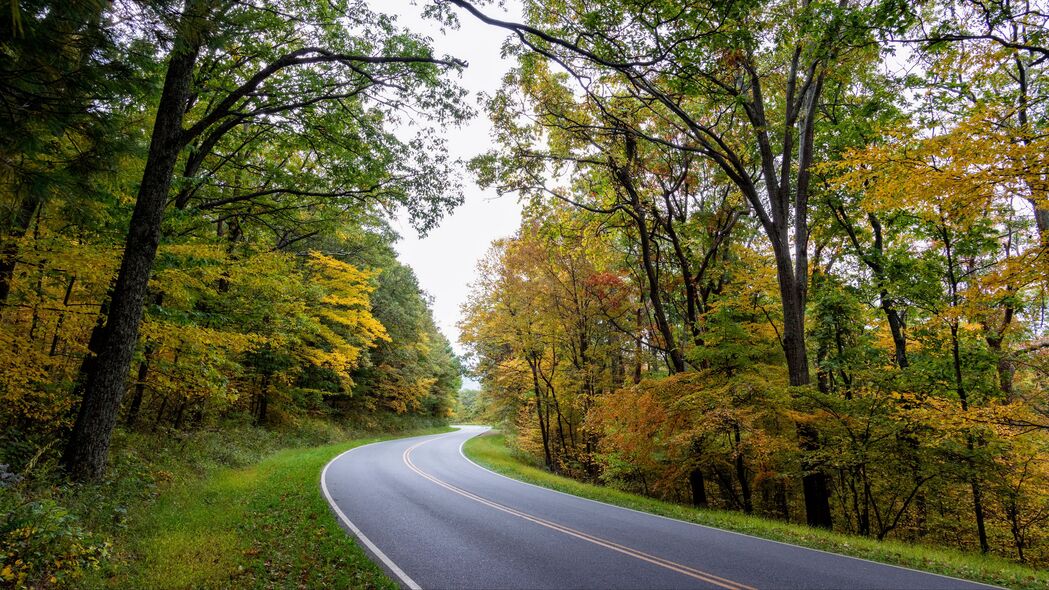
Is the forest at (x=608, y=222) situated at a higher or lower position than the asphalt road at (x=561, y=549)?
higher

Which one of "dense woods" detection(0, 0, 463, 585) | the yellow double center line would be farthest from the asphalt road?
"dense woods" detection(0, 0, 463, 585)

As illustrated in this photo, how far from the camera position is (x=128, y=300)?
7195mm

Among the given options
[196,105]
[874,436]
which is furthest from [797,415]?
[196,105]

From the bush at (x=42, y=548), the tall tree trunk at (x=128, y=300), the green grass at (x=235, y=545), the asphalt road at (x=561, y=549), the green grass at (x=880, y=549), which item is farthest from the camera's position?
the tall tree trunk at (x=128, y=300)

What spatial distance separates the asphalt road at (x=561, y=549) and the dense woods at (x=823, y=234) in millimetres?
2927

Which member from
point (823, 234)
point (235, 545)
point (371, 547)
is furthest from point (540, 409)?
point (235, 545)

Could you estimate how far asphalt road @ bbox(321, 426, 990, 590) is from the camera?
18.8 ft

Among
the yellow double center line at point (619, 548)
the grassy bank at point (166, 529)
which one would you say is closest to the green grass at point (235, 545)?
the grassy bank at point (166, 529)

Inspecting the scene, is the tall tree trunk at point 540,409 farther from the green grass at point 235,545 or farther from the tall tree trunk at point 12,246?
the tall tree trunk at point 12,246

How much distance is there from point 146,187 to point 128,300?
1934mm

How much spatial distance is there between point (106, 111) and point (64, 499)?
5.26m

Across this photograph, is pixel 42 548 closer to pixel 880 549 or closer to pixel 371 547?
pixel 371 547

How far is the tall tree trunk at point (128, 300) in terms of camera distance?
6.95 meters

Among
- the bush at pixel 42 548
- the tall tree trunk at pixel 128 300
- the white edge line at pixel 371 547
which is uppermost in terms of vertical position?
the tall tree trunk at pixel 128 300
